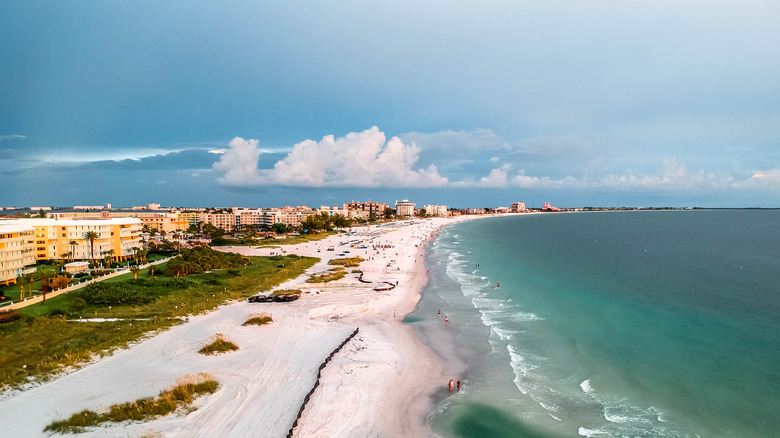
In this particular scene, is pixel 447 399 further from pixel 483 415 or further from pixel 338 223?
pixel 338 223

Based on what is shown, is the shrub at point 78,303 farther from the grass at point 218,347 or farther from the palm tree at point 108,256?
the palm tree at point 108,256

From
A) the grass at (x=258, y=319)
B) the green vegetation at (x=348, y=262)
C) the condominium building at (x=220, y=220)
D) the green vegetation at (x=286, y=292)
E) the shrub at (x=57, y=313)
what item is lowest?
the green vegetation at (x=348, y=262)

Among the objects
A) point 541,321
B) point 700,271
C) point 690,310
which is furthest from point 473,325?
point 700,271

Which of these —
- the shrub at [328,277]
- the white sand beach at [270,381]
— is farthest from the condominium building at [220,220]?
the white sand beach at [270,381]

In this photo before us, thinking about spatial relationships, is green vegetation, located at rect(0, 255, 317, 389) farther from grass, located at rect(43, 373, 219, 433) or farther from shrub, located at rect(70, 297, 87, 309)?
grass, located at rect(43, 373, 219, 433)

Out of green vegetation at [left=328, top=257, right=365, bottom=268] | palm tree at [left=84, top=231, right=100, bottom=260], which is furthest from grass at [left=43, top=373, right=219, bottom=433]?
palm tree at [left=84, top=231, right=100, bottom=260]
